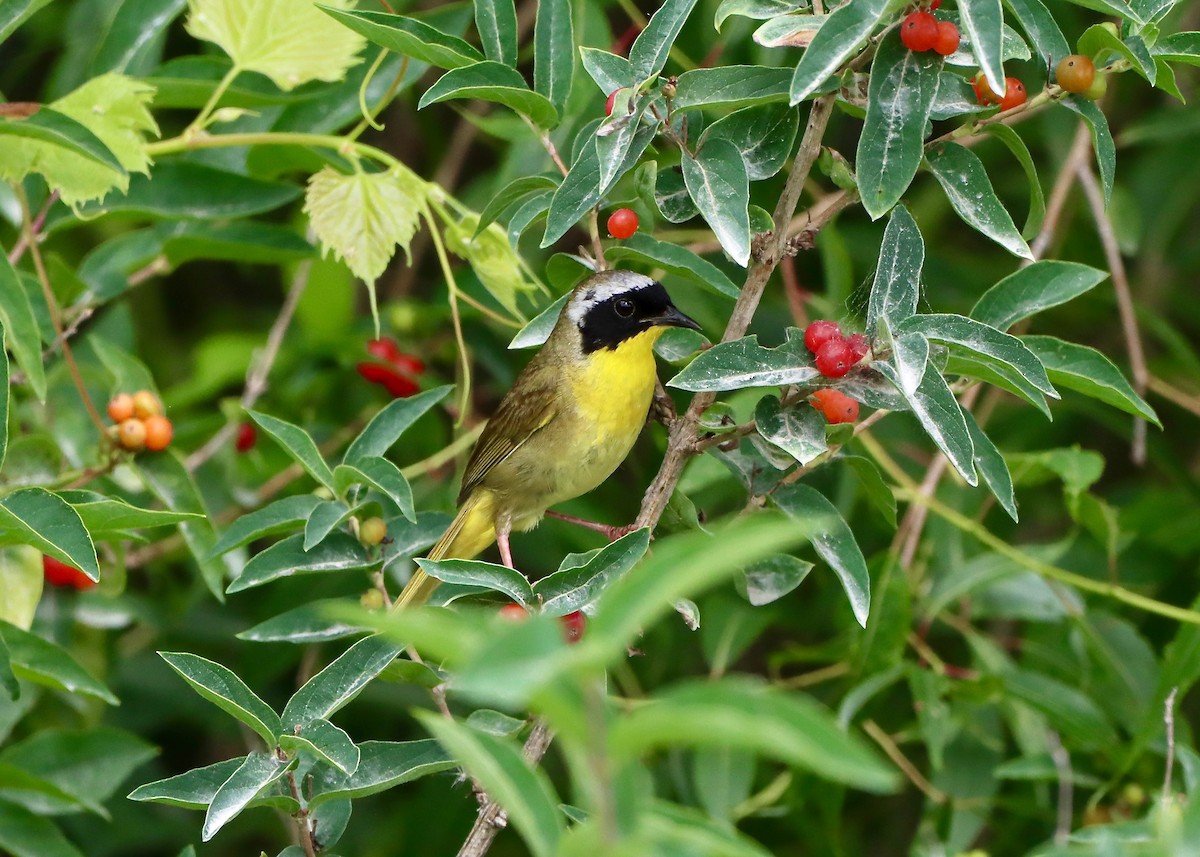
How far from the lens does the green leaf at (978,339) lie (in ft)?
6.73

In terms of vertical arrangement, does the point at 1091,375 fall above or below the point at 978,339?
below

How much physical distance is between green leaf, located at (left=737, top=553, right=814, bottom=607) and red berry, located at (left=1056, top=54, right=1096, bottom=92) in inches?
37.9

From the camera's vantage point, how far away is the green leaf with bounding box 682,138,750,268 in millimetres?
2125

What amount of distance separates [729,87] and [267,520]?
123 cm

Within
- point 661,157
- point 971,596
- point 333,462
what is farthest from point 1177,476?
point 333,462

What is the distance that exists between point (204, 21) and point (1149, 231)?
3674 mm

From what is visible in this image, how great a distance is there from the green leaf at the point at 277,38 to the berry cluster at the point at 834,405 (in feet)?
4.70

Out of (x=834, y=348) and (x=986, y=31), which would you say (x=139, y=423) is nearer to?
(x=834, y=348)

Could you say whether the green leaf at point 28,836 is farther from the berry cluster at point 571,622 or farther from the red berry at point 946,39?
the red berry at point 946,39

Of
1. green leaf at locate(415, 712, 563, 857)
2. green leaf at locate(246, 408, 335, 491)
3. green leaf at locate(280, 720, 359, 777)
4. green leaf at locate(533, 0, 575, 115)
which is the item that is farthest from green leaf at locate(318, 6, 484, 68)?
green leaf at locate(415, 712, 563, 857)

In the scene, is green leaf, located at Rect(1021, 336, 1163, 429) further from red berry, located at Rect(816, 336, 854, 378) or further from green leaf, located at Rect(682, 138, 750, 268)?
green leaf, located at Rect(682, 138, 750, 268)

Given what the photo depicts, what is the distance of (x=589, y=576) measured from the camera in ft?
7.04

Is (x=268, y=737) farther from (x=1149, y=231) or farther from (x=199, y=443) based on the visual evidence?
(x=1149, y=231)

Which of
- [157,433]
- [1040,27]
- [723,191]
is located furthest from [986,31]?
[157,433]
